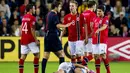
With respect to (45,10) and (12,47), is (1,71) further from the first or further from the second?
(45,10)

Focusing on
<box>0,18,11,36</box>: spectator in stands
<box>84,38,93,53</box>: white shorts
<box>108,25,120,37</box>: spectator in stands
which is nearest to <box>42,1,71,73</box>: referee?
<box>84,38,93,53</box>: white shorts

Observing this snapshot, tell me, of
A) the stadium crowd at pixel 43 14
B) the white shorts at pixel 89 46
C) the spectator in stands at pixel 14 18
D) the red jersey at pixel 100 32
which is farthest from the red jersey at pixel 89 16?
the spectator in stands at pixel 14 18

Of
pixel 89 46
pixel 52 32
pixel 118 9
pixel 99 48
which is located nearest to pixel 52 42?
pixel 52 32

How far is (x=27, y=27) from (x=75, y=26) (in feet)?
5.04

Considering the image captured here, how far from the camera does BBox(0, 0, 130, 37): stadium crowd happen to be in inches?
882

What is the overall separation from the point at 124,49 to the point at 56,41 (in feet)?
22.2

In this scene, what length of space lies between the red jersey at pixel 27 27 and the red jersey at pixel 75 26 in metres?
1.22

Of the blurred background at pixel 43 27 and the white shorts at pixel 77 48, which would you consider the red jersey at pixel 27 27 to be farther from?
the blurred background at pixel 43 27

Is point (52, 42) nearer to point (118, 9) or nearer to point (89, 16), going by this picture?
point (89, 16)

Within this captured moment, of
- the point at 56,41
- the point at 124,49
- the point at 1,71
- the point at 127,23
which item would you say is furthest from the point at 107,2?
the point at 56,41

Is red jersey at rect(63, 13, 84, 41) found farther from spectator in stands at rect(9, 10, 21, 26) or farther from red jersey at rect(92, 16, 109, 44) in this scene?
spectator in stands at rect(9, 10, 21, 26)

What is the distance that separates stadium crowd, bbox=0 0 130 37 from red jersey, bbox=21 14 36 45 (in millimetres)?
6262

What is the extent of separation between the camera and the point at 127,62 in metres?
21.8

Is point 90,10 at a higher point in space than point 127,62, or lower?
higher
